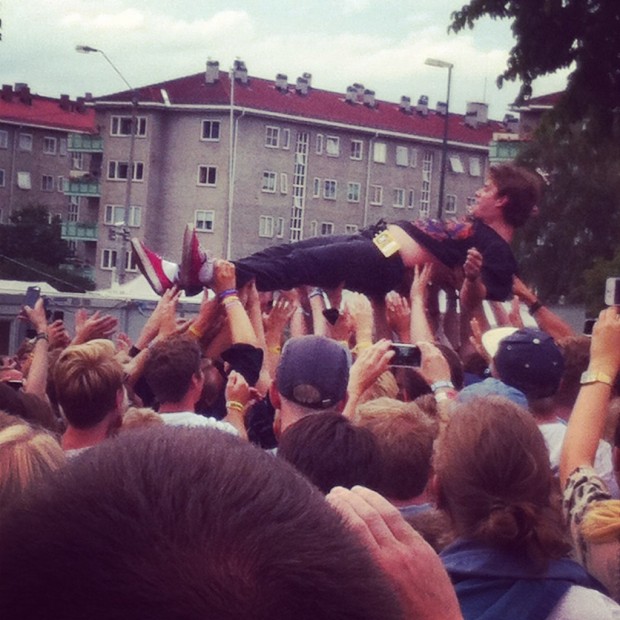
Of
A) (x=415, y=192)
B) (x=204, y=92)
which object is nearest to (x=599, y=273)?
(x=204, y=92)

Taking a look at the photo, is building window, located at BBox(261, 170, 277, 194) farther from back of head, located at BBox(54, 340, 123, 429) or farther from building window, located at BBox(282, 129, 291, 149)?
back of head, located at BBox(54, 340, 123, 429)

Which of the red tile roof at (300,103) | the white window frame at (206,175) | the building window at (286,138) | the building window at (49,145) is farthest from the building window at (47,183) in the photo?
the building window at (286,138)

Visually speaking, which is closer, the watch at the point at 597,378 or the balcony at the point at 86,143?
the watch at the point at 597,378

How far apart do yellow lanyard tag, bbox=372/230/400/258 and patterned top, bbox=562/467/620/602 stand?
3.76 metres

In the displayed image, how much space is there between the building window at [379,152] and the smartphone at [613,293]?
89138mm

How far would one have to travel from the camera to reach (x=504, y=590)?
2906 millimetres

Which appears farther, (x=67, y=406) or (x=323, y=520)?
(x=67, y=406)

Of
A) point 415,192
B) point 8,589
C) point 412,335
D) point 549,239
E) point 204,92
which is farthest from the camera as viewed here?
point 415,192

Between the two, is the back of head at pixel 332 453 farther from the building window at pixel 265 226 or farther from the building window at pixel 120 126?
the building window at pixel 120 126

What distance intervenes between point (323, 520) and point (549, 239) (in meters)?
55.4

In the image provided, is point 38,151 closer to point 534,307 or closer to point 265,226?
point 265,226

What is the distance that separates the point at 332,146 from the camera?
90062mm

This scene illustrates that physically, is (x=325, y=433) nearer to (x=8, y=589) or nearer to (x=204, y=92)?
(x=8, y=589)

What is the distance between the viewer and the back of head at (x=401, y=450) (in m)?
3.74
